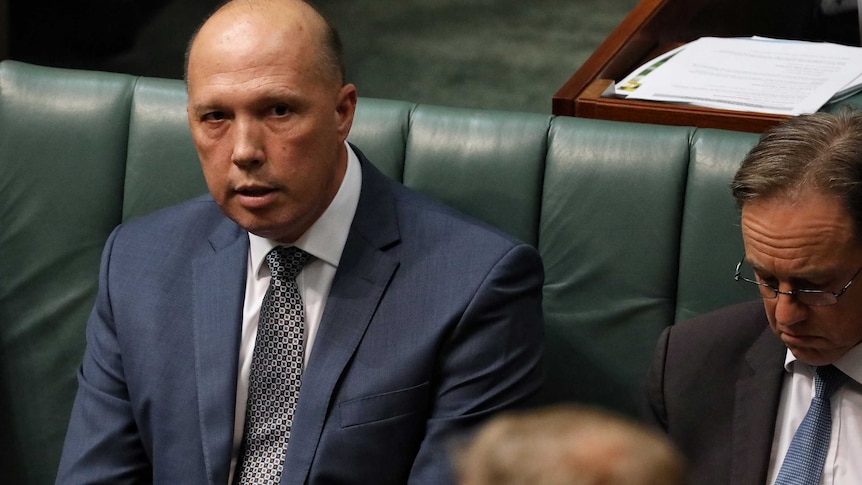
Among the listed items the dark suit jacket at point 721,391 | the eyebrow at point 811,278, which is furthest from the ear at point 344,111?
the eyebrow at point 811,278

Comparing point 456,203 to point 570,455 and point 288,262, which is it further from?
point 570,455

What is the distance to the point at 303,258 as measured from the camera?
6.32 ft

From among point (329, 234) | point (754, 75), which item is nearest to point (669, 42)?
point (754, 75)

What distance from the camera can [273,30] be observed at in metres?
1.90

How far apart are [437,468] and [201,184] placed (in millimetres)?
721

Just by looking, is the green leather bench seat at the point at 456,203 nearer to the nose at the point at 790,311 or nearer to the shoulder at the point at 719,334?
the shoulder at the point at 719,334

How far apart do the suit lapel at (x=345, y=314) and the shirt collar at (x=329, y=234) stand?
1 cm

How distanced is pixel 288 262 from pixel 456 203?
34 centimetres

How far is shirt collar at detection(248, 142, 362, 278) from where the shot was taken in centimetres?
192

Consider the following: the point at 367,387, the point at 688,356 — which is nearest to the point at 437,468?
the point at 367,387

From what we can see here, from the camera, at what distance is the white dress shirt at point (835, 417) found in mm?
1654

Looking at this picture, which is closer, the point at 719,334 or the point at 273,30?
the point at 719,334

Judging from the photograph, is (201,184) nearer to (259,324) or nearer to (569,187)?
(259,324)

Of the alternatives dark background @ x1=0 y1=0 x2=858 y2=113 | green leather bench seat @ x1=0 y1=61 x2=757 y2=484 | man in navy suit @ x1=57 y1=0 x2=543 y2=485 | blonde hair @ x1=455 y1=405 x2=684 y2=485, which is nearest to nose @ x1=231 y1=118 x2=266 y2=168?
man in navy suit @ x1=57 y1=0 x2=543 y2=485
